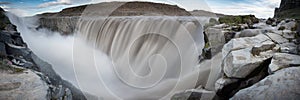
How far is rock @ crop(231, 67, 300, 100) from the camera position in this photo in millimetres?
2666

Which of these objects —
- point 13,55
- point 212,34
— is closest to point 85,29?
point 13,55

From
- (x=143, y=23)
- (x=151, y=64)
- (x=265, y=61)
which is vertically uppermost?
(x=143, y=23)

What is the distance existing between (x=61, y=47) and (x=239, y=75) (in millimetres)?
12893

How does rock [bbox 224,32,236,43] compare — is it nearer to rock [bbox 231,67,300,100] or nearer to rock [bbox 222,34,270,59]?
rock [bbox 222,34,270,59]

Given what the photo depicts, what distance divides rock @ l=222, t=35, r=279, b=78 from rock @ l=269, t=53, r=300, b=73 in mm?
242

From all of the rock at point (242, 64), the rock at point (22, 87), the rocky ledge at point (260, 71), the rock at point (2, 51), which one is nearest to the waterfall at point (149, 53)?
the rocky ledge at point (260, 71)

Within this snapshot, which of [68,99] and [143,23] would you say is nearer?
[68,99]

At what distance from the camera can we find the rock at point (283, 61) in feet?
11.3

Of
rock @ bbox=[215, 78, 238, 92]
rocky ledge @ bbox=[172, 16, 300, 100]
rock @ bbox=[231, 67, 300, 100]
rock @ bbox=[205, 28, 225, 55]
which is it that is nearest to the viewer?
rock @ bbox=[231, 67, 300, 100]

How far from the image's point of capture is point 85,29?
14.3 metres

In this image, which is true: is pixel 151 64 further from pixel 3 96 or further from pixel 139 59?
pixel 3 96

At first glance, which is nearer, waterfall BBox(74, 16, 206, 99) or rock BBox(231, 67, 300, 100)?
rock BBox(231, 67, 300, 100)

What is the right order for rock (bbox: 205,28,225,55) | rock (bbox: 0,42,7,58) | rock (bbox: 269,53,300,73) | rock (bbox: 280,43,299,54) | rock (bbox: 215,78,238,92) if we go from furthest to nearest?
rock (bbox: 205,28,225,55) → rock (bbox: 0,42,7,58) → rock (bbox: 215,78,238,92) → rock (bbox: 280,43,299,54) → rock (bbox: 269,53,300,73)

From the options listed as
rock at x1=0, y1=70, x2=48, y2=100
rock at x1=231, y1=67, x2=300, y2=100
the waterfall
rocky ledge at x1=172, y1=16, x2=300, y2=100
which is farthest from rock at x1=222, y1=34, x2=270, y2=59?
rock at x1=0, y1=70, x2=48, y2=100
